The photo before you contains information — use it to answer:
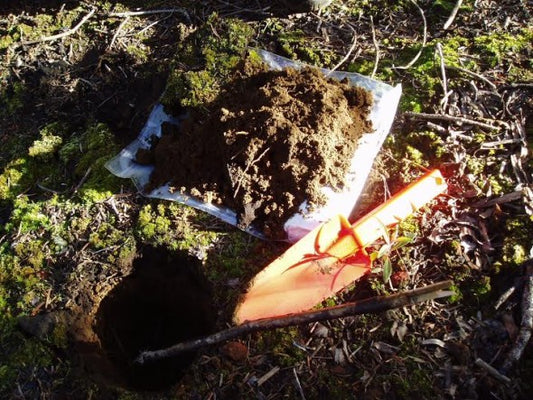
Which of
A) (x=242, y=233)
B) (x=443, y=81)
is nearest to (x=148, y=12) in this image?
(x=242, y=233)

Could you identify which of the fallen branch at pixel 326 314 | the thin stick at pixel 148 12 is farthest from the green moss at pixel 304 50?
the fallen branch at pixel 326 314

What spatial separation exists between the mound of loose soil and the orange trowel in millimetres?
223

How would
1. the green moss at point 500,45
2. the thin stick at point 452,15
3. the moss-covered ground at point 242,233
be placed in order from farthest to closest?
the thin stick at point 452,15, the green moss at point 500,45, the moss-covered ground at point 242,233

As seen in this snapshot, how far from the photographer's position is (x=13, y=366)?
Answer: 223 centimetres

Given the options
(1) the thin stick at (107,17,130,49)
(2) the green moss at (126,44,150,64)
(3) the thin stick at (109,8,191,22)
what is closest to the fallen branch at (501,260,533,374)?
(2) the green moss at (126,44,150,64)

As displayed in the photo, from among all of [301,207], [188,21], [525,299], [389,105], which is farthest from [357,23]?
[525,299]

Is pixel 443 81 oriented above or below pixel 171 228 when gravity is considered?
above

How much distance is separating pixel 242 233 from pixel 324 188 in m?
0.54

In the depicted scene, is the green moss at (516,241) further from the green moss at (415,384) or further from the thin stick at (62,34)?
the thin stick at (62,34)

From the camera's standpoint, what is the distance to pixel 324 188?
253 centimetres

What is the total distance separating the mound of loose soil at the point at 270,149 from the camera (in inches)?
96.1

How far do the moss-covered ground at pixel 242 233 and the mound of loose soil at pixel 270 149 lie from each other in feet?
0.63

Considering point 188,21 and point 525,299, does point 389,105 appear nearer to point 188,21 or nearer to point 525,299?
point 525,299

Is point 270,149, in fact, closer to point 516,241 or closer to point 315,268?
point 315,268
